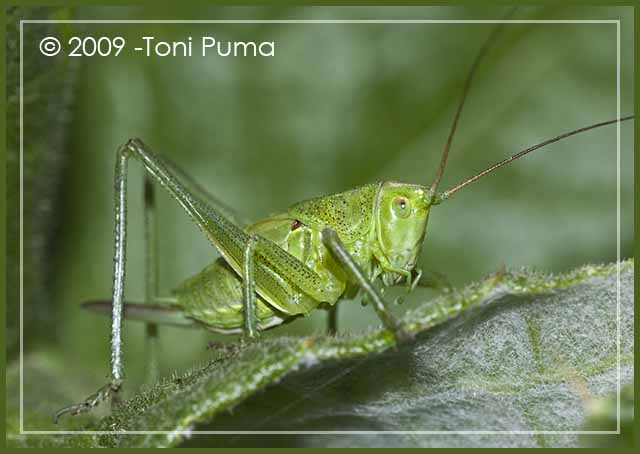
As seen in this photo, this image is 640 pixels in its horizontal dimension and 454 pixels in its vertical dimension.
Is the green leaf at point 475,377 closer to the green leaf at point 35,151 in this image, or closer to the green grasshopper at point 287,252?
the green grasshopper at point 287,252

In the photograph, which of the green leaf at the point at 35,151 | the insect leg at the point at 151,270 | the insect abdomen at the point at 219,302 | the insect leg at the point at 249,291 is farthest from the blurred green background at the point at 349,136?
the insect leg at the point at 249,291

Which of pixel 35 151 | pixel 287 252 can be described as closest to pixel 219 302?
pixel 287 252

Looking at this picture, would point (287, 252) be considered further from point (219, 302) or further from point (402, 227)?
point (402, 227)

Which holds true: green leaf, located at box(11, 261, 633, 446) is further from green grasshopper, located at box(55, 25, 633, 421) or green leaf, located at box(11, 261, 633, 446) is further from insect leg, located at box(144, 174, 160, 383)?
insect leg, located at box(144, 174, 160, 383)

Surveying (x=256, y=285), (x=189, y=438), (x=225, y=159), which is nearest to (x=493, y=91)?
(x=225, y=159)

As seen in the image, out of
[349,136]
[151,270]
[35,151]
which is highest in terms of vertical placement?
[349,136]

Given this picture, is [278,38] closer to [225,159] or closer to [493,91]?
[225,159]

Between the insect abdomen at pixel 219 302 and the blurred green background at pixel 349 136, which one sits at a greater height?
the blurred green background at pixel 349 136

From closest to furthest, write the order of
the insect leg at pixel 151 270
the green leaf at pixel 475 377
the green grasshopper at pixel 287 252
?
the green leaf at pixel 475 377 → the green grasshopper at pixel 287 252 → the insect leg at pixel 151 270
